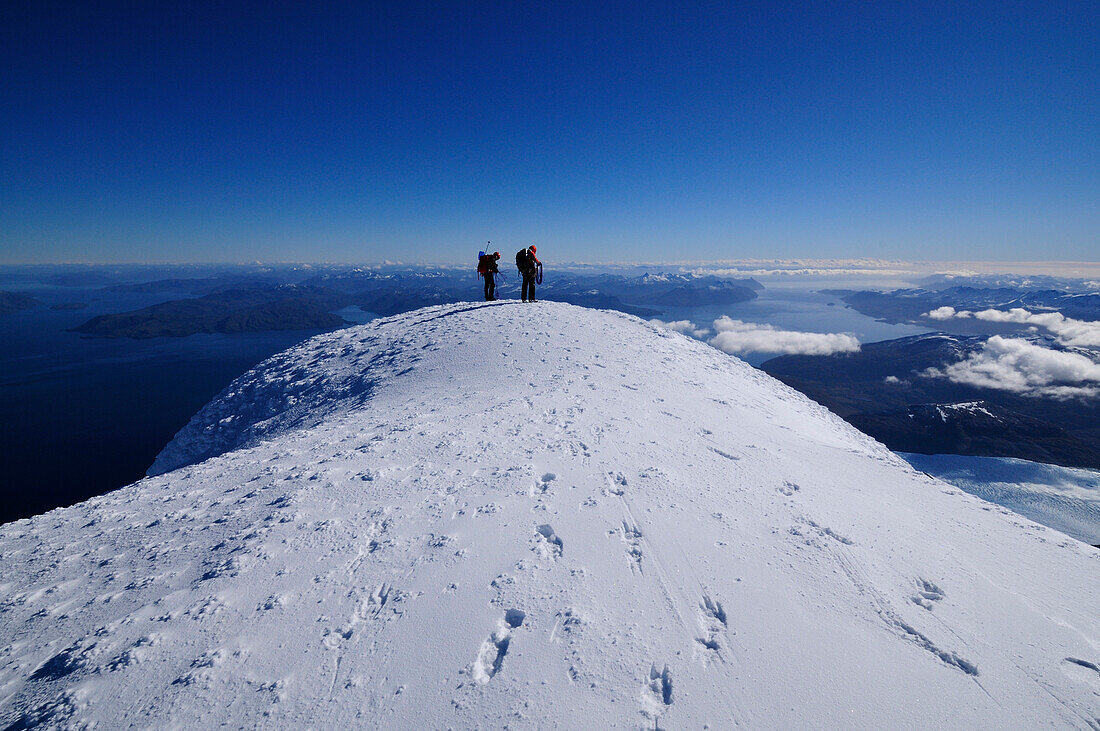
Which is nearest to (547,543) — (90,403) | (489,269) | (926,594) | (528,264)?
(926,594)

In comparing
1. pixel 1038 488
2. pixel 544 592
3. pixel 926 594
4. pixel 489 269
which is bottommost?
pixel 1038 488

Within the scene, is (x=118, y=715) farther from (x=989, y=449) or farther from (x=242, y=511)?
(x=989, y=449)

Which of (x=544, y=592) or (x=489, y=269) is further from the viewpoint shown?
(x=489, y=269)

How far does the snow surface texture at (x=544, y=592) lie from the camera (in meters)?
3.64

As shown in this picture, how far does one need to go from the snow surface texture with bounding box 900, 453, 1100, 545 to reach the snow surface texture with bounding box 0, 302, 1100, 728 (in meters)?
89.1

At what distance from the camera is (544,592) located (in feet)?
15.5

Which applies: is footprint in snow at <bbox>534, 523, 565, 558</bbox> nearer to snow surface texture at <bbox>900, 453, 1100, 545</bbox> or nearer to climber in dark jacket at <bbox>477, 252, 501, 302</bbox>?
climber in dark jacket at <bbox>477, 252, 501, 302</bbox>

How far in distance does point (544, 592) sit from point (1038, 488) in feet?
374

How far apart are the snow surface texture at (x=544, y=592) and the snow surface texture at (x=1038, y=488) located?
292 feet

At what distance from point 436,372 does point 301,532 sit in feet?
26.7

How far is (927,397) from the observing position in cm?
18225

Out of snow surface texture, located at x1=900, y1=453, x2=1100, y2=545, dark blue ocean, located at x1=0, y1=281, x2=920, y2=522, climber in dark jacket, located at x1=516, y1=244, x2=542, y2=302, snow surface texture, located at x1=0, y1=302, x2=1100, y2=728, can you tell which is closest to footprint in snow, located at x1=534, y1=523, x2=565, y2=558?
snow surface texture, located at x1=0, y1=302, x2=1100, y2=728

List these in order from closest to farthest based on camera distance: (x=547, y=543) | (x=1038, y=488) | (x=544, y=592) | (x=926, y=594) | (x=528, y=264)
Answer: (x=544, y=592) < (x=926, y=594) < (x=547, y=543) < (x=528, y=264) < (x=1038, y=488)

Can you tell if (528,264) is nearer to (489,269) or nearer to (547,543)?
(489,269)
